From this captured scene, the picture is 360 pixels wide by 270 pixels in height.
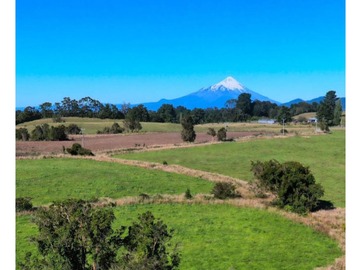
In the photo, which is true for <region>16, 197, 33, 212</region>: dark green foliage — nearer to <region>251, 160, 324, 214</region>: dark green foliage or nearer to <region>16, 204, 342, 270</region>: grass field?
<region>16, 204, 342, 270</region>: grass field

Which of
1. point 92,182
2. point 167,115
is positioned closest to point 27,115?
point 167,115

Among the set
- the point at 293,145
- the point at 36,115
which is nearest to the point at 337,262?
the point at 293,145

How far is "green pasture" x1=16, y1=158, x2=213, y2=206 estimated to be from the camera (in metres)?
17.2

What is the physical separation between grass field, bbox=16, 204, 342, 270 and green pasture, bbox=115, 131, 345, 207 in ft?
29.6

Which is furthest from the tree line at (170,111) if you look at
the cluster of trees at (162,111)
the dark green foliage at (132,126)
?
the dark green foliage at (132,126)

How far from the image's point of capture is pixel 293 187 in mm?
14688

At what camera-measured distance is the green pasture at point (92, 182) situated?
1723 centimetres

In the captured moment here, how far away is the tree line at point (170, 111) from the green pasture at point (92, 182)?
132 ft

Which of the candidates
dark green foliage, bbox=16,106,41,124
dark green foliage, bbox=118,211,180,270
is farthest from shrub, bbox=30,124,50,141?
dark green foliage, bbox=118,211,180,270

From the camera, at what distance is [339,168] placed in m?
27.0

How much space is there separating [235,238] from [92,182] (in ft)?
33.0
